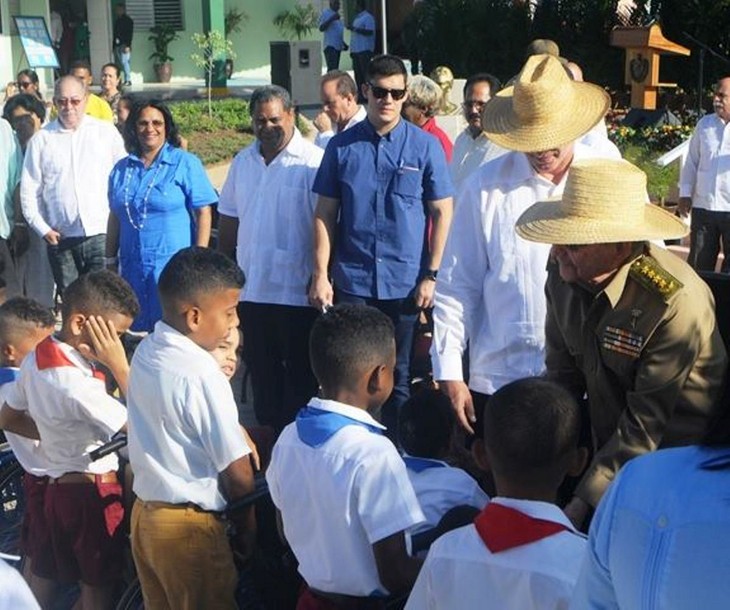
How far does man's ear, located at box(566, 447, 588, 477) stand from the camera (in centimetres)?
285

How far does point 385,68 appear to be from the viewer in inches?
221

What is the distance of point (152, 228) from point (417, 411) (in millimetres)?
3108

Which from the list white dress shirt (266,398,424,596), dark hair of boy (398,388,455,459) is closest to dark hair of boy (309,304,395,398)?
white dress shirt (266,398,424,596)

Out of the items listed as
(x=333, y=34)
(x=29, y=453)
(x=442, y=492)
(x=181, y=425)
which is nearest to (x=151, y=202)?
(x=29, y=453)

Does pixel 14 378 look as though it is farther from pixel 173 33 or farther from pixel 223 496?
pixel 173 33

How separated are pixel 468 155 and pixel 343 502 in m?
3.99

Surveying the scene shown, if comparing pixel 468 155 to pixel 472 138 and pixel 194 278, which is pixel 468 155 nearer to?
pixel 472 138

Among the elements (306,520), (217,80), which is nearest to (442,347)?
(306,520)

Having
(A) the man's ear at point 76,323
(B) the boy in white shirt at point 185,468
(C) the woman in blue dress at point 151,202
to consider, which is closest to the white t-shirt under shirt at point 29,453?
(A) the man's ear at point 76,323

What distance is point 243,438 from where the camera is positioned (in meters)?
3.62

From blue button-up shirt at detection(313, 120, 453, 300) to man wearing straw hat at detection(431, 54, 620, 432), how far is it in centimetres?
132

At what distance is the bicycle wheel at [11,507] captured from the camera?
486cm

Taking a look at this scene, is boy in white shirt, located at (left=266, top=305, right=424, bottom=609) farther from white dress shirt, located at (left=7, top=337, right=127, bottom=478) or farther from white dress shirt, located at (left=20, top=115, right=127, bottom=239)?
white dress shirt, located at (left=20, top=115, right=127, bottom=239)

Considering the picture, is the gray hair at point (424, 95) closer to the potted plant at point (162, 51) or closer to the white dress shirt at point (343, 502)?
the white dress shirt at point (343, 502)
